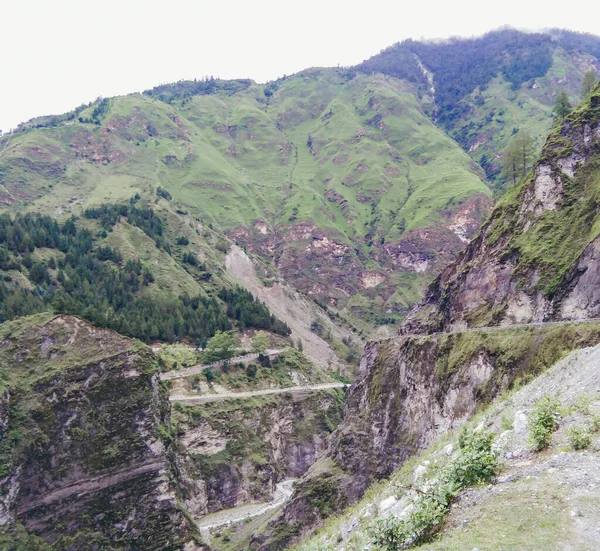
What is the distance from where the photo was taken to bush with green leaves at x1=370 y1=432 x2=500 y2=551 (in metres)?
16.2

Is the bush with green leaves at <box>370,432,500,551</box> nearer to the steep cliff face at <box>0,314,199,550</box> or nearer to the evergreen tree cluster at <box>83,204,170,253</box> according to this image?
the steep cliff face at <box>0,314,199,550</box>

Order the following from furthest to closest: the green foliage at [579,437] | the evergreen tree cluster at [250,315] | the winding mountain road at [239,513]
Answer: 1. the evergreen tree cluster at [250,315]
2. the winding mountain road at [239,513]
3. the green foliage at [579,437]

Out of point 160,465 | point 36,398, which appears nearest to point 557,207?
point 160,465

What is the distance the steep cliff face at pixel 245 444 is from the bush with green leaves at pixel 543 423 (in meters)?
76.8

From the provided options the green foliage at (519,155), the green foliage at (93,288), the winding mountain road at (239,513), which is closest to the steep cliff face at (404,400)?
the winding mountain road at (239,513)

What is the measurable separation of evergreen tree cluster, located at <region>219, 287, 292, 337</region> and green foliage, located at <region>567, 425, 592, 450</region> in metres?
116

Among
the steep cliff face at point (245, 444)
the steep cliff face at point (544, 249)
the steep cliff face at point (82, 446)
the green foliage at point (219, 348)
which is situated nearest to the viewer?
the steep cliff face at point (544, 249)

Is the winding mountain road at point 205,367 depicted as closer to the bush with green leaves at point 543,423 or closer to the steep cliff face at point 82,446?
the steep cliff face at point 82,446

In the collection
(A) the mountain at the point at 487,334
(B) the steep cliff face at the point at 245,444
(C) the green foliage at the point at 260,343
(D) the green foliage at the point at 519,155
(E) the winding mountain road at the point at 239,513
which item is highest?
(D) the green foliage at the point at 519,155

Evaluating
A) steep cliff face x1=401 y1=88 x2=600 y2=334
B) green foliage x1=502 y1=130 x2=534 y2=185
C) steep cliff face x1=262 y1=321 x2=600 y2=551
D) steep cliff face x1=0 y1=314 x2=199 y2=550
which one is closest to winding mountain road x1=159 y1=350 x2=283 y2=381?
steep cliff face x1=0 y1=314 x2=199 y2=550

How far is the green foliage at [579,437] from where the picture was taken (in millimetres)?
16016

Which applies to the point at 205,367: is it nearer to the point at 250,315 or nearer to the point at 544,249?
the point at 250,315

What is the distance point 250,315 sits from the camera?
13462 cm

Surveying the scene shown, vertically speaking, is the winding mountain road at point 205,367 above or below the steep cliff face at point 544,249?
below
